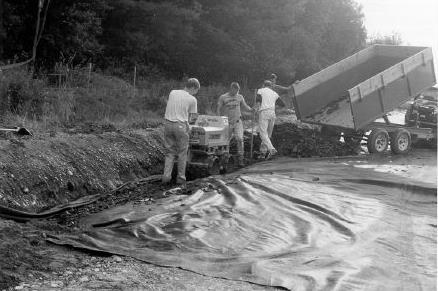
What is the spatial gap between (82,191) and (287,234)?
4.18m

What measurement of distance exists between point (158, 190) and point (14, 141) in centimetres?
254

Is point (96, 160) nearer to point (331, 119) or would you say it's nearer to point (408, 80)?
point (331, 119)

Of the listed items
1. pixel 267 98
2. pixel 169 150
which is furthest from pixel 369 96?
pixel 169 150

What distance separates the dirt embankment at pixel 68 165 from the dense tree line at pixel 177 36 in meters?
5.75

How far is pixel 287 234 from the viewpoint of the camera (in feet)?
21.7

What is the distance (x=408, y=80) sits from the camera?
13812 mm

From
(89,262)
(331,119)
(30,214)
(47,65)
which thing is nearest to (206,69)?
(47,65)

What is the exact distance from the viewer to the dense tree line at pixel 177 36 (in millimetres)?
16938

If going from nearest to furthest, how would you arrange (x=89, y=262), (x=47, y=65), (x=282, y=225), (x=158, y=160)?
1. (x=89, y=262)
2. (x=282, y=225)
3. (x=158, y=160)
4. (x=47, y=65)

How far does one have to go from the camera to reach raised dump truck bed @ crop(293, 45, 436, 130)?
13.0 meters

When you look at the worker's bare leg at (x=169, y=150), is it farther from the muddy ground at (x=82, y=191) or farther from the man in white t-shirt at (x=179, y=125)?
the muddy ground at (x=82, y=191)

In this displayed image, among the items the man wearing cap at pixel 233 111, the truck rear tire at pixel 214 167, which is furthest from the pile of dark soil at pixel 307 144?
the truck rear tire at pixel 214 167

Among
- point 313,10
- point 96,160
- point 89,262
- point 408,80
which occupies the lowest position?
point 89,262

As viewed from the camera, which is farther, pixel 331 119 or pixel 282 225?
pixel 331 119
